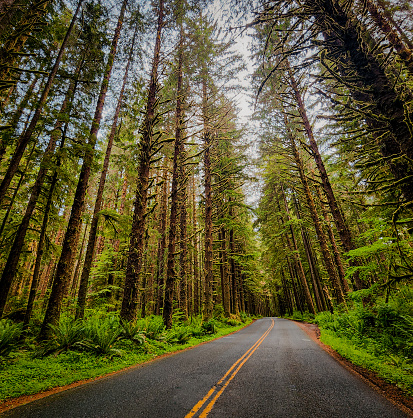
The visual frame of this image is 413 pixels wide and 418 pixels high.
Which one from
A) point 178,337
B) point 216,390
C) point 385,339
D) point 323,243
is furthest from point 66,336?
point 323,243

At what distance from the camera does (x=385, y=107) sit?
3.36 m

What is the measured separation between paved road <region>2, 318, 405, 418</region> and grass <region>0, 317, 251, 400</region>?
63cm

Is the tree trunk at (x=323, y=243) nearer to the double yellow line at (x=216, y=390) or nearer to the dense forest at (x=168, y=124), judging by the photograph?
the dense forest at (x=168, y=124)

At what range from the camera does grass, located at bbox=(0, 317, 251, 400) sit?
417 centimetres

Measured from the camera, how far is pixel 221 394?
12.8ft

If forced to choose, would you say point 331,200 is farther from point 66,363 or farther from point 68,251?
point 66,363

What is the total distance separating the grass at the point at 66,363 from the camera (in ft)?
13.7

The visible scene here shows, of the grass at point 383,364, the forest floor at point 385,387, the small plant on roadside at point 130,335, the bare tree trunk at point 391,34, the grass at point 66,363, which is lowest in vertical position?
the forest floor at point 385,387

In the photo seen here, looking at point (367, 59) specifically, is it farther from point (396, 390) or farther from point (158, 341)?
point (158, 341)

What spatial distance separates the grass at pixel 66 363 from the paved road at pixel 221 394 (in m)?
0.63

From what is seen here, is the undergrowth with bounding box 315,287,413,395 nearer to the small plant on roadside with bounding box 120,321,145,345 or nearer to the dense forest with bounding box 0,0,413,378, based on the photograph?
the dense forest with bounding box 0,0,413,378

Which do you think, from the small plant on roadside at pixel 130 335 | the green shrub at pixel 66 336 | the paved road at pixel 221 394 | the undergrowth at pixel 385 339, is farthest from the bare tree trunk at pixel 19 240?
the undergrowth at pixel 385 339

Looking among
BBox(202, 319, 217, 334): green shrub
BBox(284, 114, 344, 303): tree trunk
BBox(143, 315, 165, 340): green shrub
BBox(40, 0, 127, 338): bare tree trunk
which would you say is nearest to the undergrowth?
BBox(284, 114, 344, 303): tree trunk

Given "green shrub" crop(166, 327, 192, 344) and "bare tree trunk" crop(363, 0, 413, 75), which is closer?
"bare tree trunk" crop(363, 0, 413, 75)
